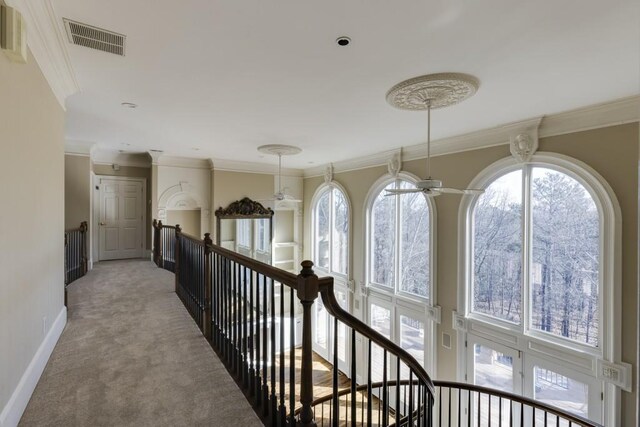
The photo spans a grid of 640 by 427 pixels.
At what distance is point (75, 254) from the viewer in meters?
5.00

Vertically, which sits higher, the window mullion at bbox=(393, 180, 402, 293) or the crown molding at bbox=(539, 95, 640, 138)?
the crown molding at bbox=(539, 95, 640, 138)

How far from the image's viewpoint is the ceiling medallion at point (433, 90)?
8.75 ft

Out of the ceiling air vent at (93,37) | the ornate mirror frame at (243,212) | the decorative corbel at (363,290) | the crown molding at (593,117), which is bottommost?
the decorative corbel at (363,290)

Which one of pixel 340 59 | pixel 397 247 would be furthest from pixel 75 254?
pixel 397 247

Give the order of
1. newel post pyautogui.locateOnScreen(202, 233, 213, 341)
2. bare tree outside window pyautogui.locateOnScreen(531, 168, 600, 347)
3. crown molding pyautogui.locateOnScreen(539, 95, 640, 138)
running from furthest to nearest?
bare tree outside window pyautogui.locateOnScreen(531, 168, 600, 347) → crown molding pyautogui.locateOnScreen(539, 95, 640, 138) → newel post pyautogui.locateOnScreen(202, 233, 213, 341)

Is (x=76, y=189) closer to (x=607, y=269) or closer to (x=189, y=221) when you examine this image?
(x=189, y=221)

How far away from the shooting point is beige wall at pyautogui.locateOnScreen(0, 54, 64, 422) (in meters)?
1.63

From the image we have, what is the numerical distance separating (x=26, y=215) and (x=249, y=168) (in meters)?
6.07

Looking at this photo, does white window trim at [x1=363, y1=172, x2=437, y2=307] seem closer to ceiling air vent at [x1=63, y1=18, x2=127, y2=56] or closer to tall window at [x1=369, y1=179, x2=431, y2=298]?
tall window at [x1=369, y1=179, x2=431, y2=298]

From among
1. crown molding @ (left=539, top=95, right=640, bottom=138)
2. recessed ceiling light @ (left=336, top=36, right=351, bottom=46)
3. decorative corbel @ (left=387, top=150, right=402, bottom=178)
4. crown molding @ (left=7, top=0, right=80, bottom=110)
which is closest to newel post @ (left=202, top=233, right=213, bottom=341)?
crown molding @ (left=7, top=0, right=80, bottom=110)

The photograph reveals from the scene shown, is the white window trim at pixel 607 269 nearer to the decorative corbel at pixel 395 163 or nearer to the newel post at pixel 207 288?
the decorative corbel at pixel 395 163

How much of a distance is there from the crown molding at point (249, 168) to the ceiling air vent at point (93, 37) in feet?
16.8

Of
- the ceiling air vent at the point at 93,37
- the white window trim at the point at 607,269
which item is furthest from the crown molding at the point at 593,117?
the ceiling air vent at the point at 93,37

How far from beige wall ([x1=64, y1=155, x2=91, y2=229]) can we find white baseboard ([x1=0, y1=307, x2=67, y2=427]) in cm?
399
